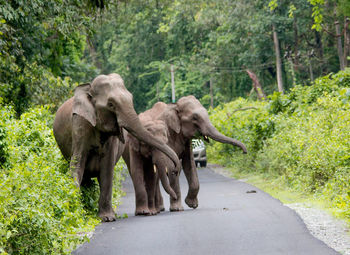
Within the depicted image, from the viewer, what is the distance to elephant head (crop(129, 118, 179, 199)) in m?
12.9

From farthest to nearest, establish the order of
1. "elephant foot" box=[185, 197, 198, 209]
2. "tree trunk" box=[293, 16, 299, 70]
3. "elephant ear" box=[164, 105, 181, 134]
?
"tree trunk" box=[293, 16, 299, 70], "elephant ear" box=[164, 105, 181, 134], "elephant foot" box=[185, 197, 198, 209]

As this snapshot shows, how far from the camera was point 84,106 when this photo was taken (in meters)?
11.8

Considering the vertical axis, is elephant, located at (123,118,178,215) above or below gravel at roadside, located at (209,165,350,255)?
above

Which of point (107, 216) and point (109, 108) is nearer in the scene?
point (109, 108)

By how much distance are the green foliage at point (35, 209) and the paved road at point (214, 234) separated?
0.36 meters

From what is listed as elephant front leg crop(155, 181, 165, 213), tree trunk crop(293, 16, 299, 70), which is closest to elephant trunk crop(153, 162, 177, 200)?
elephant front leg crop(155, 181, 165, 213)

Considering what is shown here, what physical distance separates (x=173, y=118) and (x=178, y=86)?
4527 centimetres

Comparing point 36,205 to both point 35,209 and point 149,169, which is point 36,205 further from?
point 149,169

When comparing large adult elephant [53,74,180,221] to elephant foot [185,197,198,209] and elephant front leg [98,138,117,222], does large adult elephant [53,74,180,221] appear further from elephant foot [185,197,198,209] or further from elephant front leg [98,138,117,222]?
elephant foot [185,197,198,209]

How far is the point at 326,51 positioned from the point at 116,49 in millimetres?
21438

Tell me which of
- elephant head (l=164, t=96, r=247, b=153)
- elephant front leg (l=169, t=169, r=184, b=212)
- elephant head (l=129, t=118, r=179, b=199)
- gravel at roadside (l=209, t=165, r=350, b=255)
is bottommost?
gravel at roadside (l=209, t=165, r=350, b=255)

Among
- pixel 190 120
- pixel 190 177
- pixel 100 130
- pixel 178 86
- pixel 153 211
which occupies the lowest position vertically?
pixel 153 211

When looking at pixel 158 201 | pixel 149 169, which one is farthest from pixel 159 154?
pixel 158 201

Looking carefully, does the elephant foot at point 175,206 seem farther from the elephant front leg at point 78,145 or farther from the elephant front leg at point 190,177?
the elephant front leg at point 78,145
